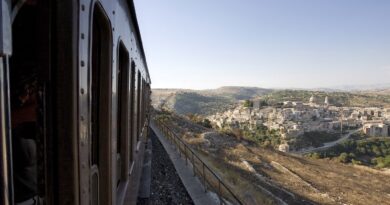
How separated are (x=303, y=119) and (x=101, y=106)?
12829 cm

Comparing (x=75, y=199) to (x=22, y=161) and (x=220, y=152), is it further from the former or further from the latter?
(x=220, y=152)

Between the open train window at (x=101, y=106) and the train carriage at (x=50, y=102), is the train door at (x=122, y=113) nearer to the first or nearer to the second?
the open train window at (x=101, y=106)

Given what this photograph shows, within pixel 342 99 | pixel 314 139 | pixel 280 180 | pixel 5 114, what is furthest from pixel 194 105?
pixel 5 114

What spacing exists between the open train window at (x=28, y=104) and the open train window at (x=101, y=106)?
0.70 metres

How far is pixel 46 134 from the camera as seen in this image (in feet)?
5.24

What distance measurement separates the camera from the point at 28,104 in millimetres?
2014

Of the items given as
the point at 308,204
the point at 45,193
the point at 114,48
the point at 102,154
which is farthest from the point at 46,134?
the point at 308,204

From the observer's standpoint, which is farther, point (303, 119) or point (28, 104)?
point (303, 119)

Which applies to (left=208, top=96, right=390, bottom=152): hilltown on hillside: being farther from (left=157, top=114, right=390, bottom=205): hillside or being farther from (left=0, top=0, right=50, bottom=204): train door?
(left=0, top=0, right=50, bottom=204): train door

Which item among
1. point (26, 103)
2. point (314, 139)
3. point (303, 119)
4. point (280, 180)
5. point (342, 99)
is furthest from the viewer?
point (342, 99)

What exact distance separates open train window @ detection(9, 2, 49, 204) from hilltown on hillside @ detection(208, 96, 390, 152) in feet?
277

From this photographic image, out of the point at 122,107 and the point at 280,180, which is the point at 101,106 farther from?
the point at 280,180

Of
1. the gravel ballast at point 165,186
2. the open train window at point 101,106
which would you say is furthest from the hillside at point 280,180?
the open train window at point 101,106

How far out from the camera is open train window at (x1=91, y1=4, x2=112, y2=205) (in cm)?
277
